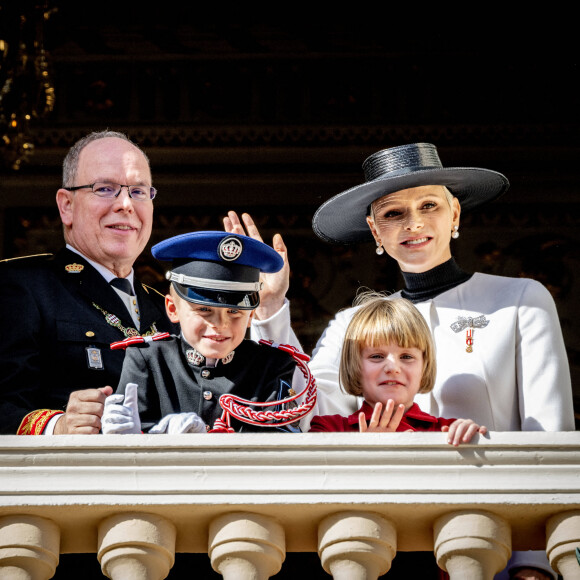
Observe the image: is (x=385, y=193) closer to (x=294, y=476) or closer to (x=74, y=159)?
(x=74, y=159)

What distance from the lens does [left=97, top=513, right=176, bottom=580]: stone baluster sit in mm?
2746

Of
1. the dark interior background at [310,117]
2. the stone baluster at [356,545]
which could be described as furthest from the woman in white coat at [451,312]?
the dark interior background at [310,117]

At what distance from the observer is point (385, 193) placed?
3742mm

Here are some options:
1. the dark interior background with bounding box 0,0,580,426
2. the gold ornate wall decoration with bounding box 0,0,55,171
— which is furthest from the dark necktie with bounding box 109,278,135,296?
the dark interior background with bounding box 0,0,580,426

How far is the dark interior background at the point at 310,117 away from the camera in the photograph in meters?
6.14

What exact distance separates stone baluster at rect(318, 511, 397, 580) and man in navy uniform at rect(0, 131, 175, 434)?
701 millimetres

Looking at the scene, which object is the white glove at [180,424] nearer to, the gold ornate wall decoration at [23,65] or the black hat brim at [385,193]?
the black hat brim at [385,193]

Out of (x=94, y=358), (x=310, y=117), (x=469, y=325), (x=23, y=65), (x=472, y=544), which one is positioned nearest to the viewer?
(x=472, y=544)

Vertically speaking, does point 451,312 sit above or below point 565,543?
above

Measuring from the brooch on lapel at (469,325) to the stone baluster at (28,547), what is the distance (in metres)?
1.15

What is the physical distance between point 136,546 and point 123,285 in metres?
1.11

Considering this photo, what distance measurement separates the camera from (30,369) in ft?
11.1

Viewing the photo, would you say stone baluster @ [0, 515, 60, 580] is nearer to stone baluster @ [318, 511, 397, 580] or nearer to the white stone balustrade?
the white stone balustrade

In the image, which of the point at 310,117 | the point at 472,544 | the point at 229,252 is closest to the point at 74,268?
the point at 229,252
